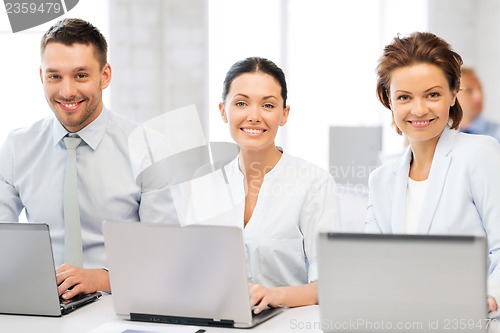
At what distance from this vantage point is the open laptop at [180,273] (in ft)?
5.88

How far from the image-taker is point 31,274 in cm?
194

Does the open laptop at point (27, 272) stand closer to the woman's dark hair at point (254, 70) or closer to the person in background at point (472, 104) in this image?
the woman's dark hair at point (254, 70)

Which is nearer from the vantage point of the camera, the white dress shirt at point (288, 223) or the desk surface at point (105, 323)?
the desk surface at point (105, 323)

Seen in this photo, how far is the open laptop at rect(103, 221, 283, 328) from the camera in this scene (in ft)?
5.88

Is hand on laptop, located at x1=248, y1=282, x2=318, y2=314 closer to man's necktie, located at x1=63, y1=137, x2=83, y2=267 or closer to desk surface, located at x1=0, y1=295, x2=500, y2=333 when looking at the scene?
desk surface, located at x1=0, y1=295, x2=500, y2=333

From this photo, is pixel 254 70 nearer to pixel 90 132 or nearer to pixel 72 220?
pixel 90 132

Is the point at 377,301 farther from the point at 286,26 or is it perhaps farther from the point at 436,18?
the point at 436,18

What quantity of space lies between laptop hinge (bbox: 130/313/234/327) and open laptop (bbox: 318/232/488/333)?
0.32 metres

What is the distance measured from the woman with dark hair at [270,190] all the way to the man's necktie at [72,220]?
532 millimetres

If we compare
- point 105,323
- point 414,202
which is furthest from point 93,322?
point 414,202

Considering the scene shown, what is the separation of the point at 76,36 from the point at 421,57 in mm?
1173

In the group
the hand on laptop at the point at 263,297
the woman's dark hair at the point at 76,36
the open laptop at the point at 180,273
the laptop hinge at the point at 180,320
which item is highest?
the woman's dark hair at the point at 76,36

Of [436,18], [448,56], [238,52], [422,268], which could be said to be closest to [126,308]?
[422,268]

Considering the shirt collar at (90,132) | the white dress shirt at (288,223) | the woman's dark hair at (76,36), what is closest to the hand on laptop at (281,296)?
the white dress shirt at (288,223)
